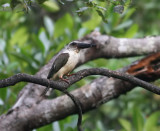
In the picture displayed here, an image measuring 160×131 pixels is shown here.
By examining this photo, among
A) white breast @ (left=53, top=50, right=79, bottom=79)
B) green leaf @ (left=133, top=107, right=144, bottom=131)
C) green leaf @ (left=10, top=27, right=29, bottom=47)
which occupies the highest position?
white breast @ (left=53, top=50, right=79, bottom=79)

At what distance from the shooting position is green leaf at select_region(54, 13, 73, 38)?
13.4ft

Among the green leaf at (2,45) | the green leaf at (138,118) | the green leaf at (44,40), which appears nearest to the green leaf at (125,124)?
the green leaf at (138,118)

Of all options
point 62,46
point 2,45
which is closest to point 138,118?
point 62,46

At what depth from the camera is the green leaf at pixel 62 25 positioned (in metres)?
4.10

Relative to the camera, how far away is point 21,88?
3471 millimetres

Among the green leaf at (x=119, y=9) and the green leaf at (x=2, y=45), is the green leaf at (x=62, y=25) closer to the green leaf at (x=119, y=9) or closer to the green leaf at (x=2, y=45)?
the green leaf at (x=2, y=45)

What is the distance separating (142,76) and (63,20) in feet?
4.13

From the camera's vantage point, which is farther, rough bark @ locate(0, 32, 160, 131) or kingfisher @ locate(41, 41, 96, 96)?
rough bark @ locate(0, 32, 160, 131)

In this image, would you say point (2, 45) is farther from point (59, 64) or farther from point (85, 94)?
point (59, 64)

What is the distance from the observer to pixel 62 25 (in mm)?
4117

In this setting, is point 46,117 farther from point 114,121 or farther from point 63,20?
point 114,121

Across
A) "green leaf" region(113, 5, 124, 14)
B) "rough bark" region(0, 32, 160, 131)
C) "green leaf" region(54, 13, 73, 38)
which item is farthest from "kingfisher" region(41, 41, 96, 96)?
"green leaf" region(54, 13, 73, 38)

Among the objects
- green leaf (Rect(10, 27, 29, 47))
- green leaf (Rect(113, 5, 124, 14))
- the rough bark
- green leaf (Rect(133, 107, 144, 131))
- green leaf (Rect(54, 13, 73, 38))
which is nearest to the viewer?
green leaf (Rect(113, 5, 124, 14))

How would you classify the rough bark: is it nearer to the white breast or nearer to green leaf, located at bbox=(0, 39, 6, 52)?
the white breast
